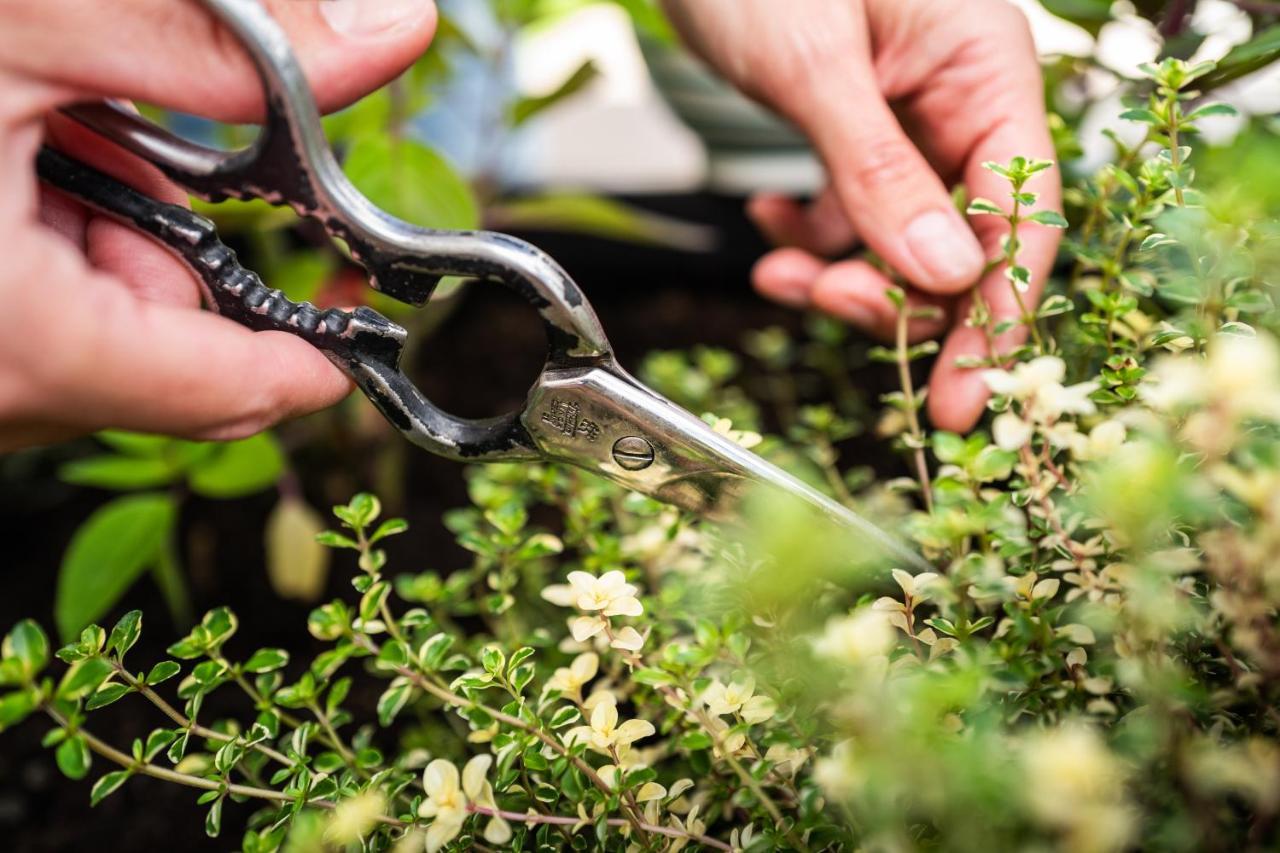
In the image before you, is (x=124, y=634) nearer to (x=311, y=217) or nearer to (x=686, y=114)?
(x=311, y=217)

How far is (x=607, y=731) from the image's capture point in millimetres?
485

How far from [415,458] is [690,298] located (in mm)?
454

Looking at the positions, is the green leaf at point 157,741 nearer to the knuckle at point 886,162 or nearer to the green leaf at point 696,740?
the green leaf at point 696,740

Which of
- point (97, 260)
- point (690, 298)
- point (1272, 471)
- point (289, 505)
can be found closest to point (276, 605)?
point (289, 505)

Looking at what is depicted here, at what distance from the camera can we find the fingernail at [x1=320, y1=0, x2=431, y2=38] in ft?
1.81

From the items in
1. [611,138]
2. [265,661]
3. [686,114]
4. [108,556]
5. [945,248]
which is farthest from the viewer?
[611,138]

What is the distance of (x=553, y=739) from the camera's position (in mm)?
497

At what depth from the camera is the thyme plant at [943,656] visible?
1.12ft

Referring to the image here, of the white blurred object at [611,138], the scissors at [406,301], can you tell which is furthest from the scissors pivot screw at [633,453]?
the white blurred object at [611,138]

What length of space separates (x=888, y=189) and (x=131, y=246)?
1.56 ft

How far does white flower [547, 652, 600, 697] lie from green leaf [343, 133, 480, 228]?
1.41 ft

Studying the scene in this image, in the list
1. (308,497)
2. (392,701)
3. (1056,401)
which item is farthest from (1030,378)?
(308,497)

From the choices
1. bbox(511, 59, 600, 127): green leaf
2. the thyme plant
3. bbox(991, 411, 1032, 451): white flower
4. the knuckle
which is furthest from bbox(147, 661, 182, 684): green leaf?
bbox(511, 59, 600, 127): green leaf

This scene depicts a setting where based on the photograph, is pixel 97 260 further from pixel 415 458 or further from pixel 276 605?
pixel 415 458
